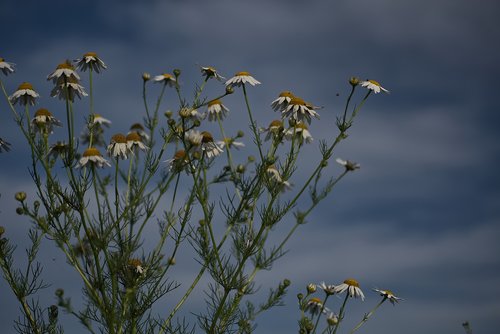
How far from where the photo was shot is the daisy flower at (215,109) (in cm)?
627

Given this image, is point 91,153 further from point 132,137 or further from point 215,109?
point 215,109

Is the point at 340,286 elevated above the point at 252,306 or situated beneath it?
elevated above

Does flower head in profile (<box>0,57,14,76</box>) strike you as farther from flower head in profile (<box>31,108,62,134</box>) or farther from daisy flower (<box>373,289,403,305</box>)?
daisy flower (<box>373,289,403,305</box>)

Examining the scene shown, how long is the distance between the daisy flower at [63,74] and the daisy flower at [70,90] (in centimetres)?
3

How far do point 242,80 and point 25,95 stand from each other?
7.00 ft

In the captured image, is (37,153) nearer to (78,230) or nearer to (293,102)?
(78,230)

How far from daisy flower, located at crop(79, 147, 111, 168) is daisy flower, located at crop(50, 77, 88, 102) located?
0.61 m

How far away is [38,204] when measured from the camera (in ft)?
17.9

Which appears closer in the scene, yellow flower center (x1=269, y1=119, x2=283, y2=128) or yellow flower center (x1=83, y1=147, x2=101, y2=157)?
yellow flower center (x1=83, y1=147, x2=101, y2=157)

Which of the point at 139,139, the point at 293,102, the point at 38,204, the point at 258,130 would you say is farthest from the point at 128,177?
the point at 293,102

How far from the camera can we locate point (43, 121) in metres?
5.47

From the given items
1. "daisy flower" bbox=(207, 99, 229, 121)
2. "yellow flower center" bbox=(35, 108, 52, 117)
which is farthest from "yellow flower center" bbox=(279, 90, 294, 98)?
"yellow flower center" bbox=(35, 108, 52, 117)

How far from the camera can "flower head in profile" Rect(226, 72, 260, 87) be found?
18.9 ft

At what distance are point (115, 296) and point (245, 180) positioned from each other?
1556mm
